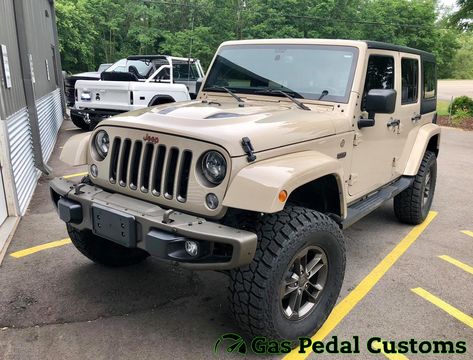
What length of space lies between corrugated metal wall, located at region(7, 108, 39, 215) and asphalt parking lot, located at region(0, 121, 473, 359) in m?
0.65

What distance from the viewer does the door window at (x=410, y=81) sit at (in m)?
4.62

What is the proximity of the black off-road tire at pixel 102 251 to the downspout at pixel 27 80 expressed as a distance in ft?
12.4

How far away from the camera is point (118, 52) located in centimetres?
3762

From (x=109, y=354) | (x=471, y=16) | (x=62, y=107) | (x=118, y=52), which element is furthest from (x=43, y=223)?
(x=118, y=52)

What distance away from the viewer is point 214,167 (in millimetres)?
2674

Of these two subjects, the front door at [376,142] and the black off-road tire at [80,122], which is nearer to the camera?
the front door at [376,142]

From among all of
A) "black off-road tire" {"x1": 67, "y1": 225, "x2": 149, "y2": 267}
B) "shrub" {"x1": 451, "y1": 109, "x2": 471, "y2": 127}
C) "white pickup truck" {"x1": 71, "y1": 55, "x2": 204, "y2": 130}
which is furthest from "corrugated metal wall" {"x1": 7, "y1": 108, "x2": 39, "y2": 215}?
"shrub" {"x1": 451, "y1": 109, "x2": 471, "y2": 127}

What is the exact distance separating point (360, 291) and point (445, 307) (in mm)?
657

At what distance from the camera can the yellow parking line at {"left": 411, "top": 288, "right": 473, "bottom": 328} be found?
11.1 ft

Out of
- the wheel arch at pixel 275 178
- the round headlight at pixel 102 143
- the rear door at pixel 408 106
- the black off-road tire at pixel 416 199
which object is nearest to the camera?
the wheel arch at pixel 275 178

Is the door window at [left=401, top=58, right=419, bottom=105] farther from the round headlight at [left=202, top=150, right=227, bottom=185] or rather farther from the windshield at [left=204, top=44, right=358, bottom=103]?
the round headlight at [left=202, top=150, right=227, bottom=185]

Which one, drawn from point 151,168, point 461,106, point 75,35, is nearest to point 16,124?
point 151,168

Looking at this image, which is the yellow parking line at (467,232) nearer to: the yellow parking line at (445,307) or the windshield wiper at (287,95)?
the yellow parking line at (445,307)

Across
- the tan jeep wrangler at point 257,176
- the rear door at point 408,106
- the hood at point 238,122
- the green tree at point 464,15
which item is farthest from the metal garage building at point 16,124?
the green tree at point 464,15
